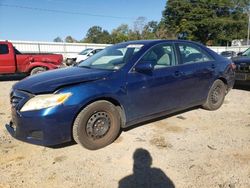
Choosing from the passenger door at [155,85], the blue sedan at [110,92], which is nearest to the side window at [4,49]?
the blue sedan at [110,92]

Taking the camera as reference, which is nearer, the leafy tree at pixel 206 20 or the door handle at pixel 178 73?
the door handle at pixel 178 73

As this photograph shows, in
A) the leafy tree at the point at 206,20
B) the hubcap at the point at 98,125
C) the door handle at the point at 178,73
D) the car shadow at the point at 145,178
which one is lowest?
the car shadow at the point at 145,178

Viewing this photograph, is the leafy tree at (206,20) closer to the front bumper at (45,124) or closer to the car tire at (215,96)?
the car tire at (215,96)

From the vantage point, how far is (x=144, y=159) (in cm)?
361

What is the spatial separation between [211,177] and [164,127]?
178cm

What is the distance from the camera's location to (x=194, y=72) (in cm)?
506

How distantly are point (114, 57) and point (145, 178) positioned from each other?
235 centimetres

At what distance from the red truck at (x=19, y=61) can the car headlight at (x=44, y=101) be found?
326 inches

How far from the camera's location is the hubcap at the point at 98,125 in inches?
150

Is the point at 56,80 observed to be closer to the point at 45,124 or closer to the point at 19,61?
the point at 45,124

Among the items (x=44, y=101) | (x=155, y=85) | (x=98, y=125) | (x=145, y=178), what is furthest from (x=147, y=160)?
(x=44, y=101)

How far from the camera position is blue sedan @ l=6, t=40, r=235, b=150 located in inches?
138

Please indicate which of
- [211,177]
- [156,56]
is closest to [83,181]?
[211,177]

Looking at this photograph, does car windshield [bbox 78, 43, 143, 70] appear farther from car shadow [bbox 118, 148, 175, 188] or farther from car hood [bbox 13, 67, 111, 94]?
car shadow [bbox 118, 148, 175, 188]
